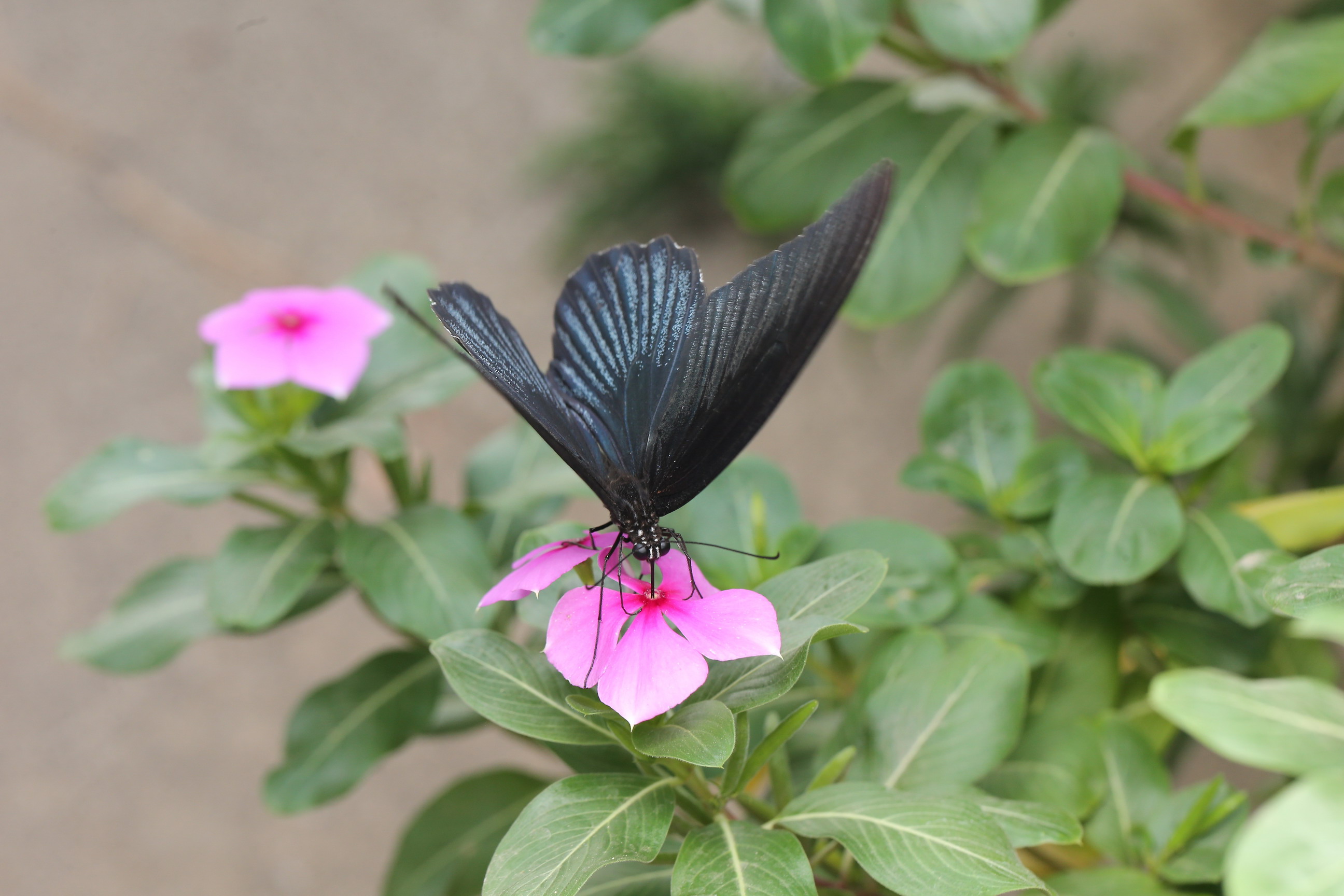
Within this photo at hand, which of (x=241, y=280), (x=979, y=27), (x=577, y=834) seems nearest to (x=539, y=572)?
(x=577, y=834)

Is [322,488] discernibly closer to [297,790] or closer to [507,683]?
[297,790]

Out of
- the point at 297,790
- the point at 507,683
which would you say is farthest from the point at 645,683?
the point at 297,790

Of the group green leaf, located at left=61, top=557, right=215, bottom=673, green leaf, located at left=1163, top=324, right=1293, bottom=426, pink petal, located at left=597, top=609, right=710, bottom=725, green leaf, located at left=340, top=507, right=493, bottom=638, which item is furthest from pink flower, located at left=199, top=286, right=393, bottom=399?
green leaf, located at left=1163, top=324, right=1293, bottom=426

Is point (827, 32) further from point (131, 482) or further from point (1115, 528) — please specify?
point (131, 482)

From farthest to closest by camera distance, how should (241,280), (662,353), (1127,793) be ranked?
(241,280), (1127,793), (662,353)

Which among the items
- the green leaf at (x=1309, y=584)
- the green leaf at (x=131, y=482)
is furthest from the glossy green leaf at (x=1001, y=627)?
the green leaf at (x=131, y=482)

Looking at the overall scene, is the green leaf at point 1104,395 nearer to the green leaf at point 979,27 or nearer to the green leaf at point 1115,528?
the green leaf at point 1115,528

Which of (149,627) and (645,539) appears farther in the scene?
(149,627)
